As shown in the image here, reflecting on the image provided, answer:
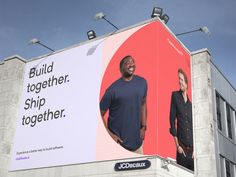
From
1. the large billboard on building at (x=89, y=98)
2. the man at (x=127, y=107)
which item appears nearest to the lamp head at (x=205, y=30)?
the large billboard on building at (x=89, y=98)

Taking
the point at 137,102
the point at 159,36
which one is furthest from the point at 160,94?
the point at 159,36

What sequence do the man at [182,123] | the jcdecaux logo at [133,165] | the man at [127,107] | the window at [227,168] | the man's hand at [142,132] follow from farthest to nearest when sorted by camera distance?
the window at [227,168], the man at [182,123], the man at [127,107], the man's hand at [142,132], the jcdecaux logo at [133,165]

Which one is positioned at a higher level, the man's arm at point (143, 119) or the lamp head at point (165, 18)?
the lamp head at point (165, 18)

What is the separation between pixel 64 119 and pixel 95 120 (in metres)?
3.12

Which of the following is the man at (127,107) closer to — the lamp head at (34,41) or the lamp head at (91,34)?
the lamp head at (91,34)

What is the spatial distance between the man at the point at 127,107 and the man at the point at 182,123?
3.02m

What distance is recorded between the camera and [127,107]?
82.5 feet

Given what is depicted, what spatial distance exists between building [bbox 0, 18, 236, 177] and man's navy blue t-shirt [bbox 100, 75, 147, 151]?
146 cm

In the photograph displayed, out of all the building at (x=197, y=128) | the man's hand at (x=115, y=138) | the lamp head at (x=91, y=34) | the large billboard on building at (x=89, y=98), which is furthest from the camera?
the lamp head at (x=91, y=34)

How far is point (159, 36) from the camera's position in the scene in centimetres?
2655

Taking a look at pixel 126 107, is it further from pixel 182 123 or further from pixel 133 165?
pixel 182 123

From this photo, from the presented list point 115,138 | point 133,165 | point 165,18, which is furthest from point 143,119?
point 165,18

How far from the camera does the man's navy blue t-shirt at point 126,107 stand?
2428 centimetres

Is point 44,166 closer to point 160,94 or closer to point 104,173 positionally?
point 104,173
